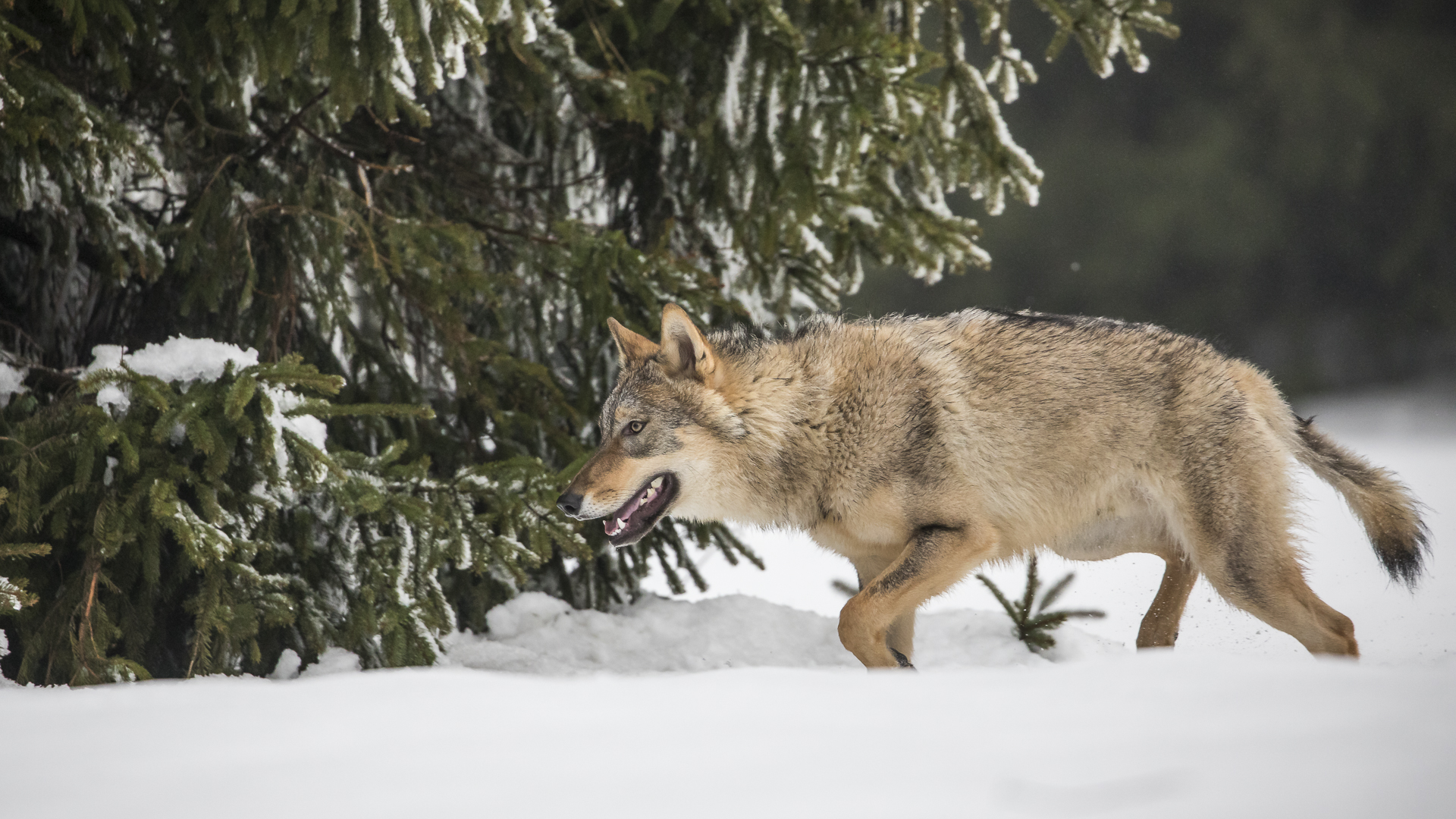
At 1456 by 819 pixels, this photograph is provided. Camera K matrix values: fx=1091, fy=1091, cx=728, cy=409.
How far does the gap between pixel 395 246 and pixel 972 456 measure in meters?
2.57

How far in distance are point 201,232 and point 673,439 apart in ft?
7.27

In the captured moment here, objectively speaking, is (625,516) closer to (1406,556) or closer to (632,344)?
(632,344)

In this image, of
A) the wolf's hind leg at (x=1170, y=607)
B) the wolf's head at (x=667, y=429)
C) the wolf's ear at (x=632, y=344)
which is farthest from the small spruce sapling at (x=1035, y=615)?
the wolf's ear at (x=632, y=344)

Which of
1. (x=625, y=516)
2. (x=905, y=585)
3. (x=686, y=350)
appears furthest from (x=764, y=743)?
(x=686, y=350)

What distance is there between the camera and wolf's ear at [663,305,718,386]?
4305 mm

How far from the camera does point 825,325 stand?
467 centimetres

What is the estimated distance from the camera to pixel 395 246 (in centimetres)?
468

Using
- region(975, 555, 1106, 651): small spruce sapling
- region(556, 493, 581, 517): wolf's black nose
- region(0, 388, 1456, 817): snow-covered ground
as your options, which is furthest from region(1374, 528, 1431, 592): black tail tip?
region(556, 493, 581, 517): wolf's black nose

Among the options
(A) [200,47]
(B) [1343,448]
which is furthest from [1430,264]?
(A) [200,47]

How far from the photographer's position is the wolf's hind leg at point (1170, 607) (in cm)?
466

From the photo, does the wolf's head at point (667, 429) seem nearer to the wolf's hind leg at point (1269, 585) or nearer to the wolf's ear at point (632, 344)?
the wolf's ear at point (632, 344)

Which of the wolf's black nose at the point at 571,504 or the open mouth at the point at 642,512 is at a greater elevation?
the wolf's black nose at the point at 571,504

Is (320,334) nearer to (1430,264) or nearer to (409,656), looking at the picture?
(409,656)

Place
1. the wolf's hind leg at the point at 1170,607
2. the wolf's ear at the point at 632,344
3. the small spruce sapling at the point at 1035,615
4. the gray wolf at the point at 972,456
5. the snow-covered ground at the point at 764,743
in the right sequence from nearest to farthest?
the snow-covered ground at the point at 764,743 → the gray wolf at the point at 972,456 → the wolf's ear at the point at 632,344 → the wolf's hind leg at the point at 1170,607 → the small spruce sapling at the point at 1035,615
